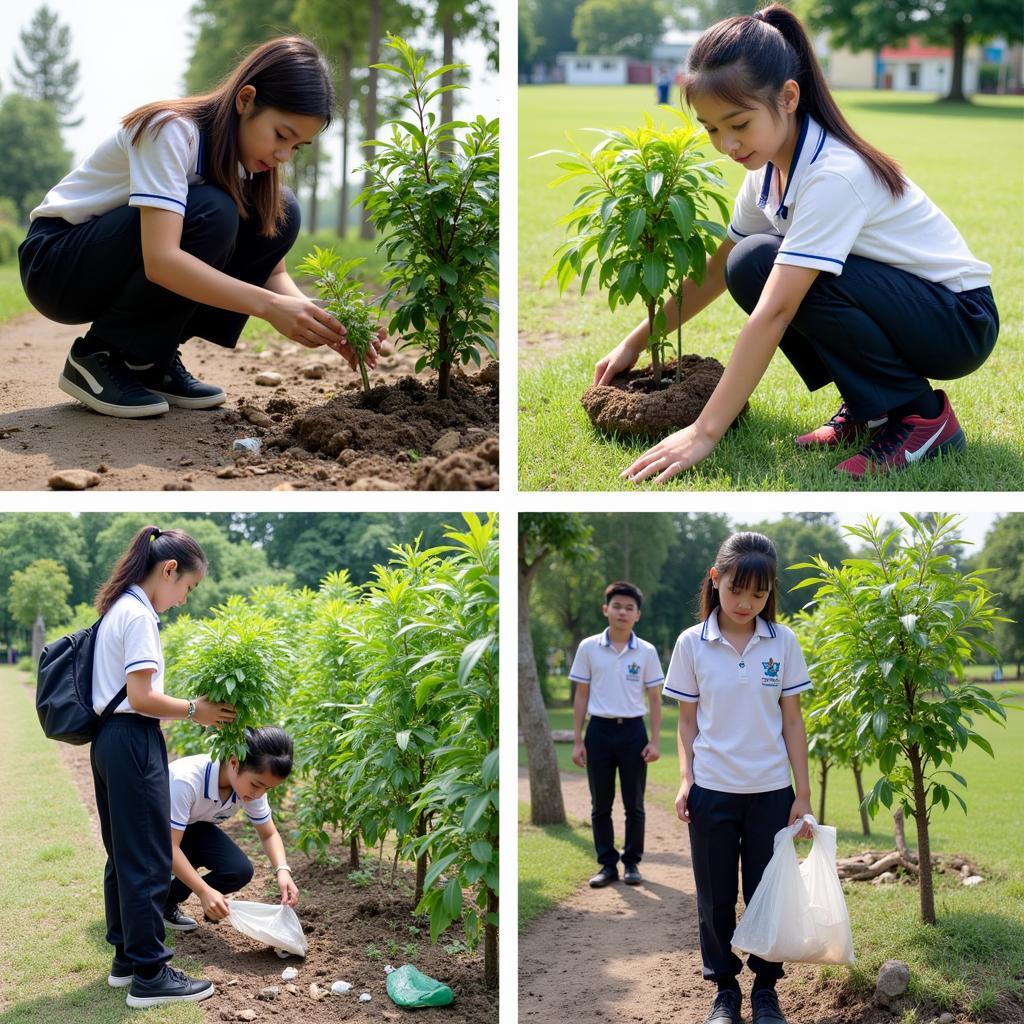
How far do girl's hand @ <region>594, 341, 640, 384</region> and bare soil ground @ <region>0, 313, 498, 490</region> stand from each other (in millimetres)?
403

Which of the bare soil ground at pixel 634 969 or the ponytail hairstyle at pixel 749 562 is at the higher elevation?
the ponytail hairstyle at pixel 749 562

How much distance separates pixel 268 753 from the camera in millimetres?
3738

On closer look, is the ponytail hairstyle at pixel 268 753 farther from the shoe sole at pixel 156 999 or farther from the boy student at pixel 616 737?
the boy student at pixel 616 737

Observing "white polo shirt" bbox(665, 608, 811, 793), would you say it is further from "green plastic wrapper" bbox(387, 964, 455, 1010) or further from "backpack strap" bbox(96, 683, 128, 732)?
"backpack strap" bbox(96, 683, 128, 732)

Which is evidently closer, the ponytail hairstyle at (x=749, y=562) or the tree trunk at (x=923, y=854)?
the ponytail hairstyle at (x=749, y=562)

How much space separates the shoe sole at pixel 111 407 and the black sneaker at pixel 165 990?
1.75 m

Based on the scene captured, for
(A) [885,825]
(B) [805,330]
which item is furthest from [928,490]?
(A) [885,825]

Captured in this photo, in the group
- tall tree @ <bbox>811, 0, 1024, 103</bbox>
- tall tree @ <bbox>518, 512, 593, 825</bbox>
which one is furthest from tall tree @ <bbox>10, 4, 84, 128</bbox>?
tall tree @ <bbox>518, 512, 593, 825</bbox>

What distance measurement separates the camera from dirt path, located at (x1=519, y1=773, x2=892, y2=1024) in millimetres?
3174

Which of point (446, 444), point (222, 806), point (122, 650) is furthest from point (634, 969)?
point (122, 650)

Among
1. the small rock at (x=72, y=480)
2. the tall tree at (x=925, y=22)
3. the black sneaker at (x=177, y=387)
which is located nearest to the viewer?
the small rock at (x=72, y=480)

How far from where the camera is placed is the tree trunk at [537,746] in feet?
20.6

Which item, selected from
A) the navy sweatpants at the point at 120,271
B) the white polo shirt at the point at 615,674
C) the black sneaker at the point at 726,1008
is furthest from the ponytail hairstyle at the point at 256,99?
the black sneaker at the point at 726,1008

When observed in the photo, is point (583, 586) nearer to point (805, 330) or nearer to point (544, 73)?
point (805, 330)
